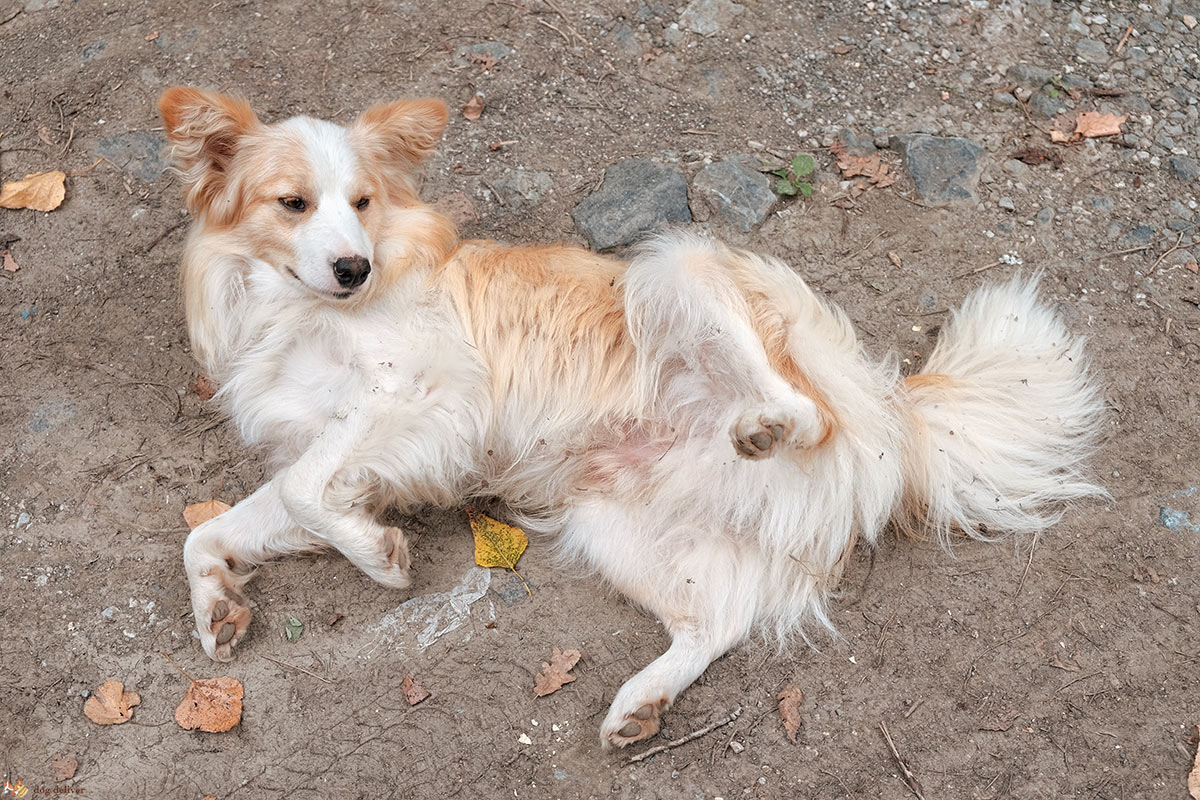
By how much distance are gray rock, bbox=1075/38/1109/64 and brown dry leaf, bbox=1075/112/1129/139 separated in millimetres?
434

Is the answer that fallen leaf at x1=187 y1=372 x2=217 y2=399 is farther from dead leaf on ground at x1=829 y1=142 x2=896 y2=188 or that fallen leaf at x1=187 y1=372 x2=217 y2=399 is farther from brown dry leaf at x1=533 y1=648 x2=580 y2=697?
dead leaf on ground at x1=829 y1=142 x2=896 y2=188

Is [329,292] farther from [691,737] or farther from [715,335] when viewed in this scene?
[691,737]

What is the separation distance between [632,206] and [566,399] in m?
1.46

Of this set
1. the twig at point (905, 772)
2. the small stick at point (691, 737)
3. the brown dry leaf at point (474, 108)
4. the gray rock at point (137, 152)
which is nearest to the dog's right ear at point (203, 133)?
the gray rock at point (137, 152)

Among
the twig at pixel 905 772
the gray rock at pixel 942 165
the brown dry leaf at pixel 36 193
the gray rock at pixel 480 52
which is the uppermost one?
the gray rock at pixel 942 165

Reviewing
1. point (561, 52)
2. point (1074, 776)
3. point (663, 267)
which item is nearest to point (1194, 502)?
point (1074, 776)

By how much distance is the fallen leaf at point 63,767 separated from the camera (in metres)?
3.11

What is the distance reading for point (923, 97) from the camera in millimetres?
5121

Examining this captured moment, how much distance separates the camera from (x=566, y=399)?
12.0ft

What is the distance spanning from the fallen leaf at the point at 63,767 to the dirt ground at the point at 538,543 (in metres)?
0.02

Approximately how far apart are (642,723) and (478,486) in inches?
46.1

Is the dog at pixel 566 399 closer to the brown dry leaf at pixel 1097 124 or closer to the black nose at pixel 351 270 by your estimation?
the black nose at pixel 351 270

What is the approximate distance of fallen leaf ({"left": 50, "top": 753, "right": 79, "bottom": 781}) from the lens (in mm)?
3109

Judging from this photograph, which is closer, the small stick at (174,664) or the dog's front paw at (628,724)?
the dog's front paw at (628,724)
